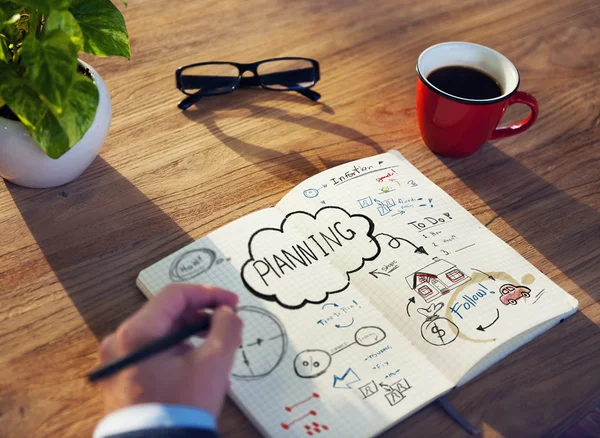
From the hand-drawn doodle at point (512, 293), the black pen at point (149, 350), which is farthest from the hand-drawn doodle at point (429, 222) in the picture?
the black pen at point (149, 350)

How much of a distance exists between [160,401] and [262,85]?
1.89 ft

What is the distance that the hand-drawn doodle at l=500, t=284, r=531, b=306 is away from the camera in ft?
2.40

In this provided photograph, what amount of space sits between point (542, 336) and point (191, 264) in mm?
403

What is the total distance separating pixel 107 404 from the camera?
1.84 ft

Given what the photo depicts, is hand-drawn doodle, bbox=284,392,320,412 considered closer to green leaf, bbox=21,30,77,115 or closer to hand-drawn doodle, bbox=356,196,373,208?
hand-drawn doodle, bbox=356,196,373,208

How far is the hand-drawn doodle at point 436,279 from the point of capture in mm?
736

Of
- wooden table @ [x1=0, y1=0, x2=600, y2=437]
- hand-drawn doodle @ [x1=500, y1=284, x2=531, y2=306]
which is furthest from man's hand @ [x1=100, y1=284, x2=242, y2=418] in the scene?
hand-drawn doodle @ [x1=500, y1=284, x2=531, y2=306]

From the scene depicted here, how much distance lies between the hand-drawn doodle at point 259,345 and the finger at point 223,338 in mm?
83

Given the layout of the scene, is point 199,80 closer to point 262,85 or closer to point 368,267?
point 262,85

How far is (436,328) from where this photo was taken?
0.70 m

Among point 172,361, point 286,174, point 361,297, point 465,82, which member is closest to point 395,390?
point 361,297

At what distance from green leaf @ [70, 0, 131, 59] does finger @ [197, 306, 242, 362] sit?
0.35 m

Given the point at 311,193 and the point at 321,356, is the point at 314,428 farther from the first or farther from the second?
the point at 311,193

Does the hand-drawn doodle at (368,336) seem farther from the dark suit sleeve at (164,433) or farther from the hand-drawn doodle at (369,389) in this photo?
the dark suit sleeve at (164,433)
